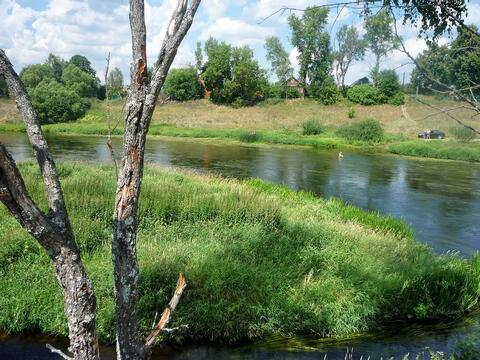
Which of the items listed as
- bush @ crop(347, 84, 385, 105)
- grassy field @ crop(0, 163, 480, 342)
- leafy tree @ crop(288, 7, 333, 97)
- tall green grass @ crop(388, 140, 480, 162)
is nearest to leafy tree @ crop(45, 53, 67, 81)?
leafy tree @ crop(288, 7, 333, 97)

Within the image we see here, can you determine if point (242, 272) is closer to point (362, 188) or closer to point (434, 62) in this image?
point (434, 62)

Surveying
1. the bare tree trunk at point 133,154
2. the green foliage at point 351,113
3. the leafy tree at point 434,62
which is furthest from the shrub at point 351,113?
the bare tree trunk at point 133,154

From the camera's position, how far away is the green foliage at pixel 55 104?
60.0 metres

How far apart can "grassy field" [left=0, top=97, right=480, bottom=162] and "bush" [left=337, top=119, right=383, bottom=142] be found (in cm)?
96

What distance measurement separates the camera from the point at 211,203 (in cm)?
1274

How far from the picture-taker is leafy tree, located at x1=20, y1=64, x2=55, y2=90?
70188mm

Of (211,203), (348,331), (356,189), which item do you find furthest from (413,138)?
(348,331)

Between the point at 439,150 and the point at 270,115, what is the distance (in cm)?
2666

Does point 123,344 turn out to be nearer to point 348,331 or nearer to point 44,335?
point 44,335

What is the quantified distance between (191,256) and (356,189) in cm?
1507

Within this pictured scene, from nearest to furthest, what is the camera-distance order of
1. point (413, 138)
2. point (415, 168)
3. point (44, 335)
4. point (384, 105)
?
point (44, 335) → point (415, 168) → point (413, 138) → point (384, 105)

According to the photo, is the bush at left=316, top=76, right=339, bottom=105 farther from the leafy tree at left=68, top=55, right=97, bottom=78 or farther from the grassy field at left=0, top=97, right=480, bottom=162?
the leafy tree at left=68, top=55, right=97, bottom=78

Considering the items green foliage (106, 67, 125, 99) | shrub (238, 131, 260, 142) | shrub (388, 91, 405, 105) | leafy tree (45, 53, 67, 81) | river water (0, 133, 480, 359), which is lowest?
river water (0, 133, 480, 359)

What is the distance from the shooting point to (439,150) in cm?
3931
